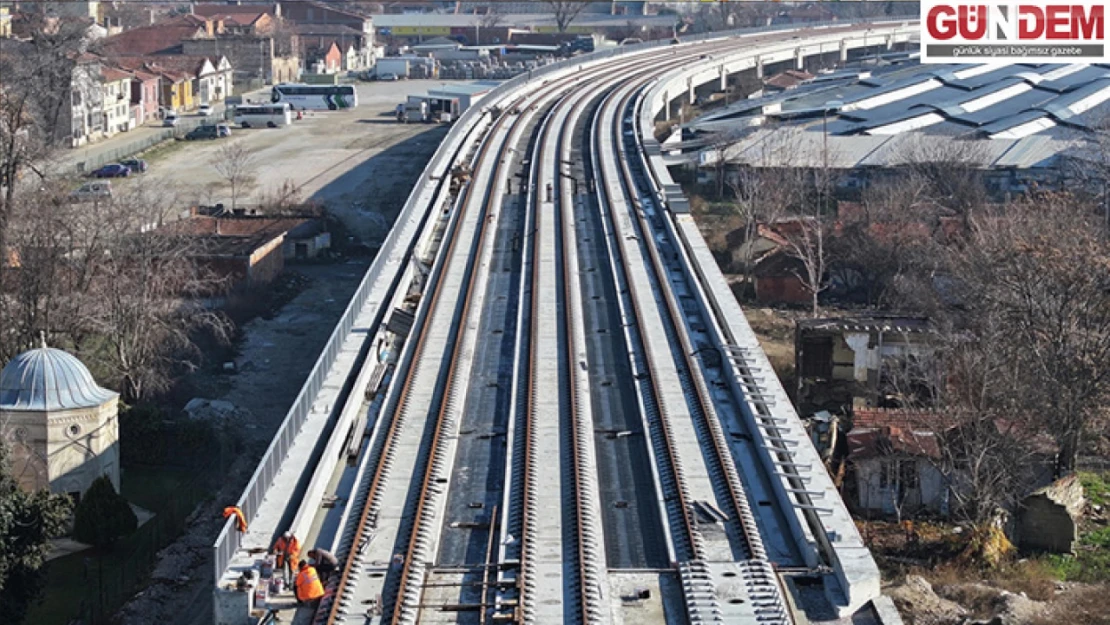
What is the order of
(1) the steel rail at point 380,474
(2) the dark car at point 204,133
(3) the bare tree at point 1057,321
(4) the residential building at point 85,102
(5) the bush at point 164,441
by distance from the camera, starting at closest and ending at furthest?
(1) the steel rail at point 380,474
(3) the bare tree at point 1057,321
(5) the bush at point 164,441
(4) the residential building at point 85,102
(2) the dark car at point 204,133

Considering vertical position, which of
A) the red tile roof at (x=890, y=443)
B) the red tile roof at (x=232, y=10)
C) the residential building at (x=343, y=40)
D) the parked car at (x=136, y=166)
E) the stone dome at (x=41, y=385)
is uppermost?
the red tile roof at (x=232, y=10)

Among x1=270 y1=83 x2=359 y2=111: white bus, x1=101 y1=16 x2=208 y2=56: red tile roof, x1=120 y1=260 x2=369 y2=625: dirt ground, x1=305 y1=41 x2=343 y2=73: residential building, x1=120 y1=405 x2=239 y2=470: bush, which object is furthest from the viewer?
x1=305 y1=41 x2=343 y2=73: residential building

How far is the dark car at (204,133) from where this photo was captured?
208 ft

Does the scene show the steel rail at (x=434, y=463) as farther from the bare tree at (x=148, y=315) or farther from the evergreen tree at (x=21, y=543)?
the bare tree at (x=148, y=315)

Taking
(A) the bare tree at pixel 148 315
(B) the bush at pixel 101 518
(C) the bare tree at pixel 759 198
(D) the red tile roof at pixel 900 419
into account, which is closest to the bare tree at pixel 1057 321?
(D) the red tile roof at pixel 900 419

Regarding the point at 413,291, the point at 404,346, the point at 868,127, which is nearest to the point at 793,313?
the point at 413,291

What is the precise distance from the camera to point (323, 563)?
49.8 ft

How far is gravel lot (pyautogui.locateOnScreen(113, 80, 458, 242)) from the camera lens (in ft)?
160

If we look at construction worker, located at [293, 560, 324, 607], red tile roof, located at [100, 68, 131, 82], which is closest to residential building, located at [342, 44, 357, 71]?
red tile roof, located at [100, 68, 131, 82]

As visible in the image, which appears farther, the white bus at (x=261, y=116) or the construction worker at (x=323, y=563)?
the white bus at (x=261, y=116)

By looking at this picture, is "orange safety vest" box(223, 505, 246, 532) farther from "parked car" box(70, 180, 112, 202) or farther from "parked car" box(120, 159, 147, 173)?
"parked car" box(120, 159, 147, 173)

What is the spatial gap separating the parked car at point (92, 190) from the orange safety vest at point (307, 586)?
30.4 m

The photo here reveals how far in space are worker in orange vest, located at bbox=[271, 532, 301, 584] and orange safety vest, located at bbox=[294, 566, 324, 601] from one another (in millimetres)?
438

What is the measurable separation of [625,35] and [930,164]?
77019 millimetres
